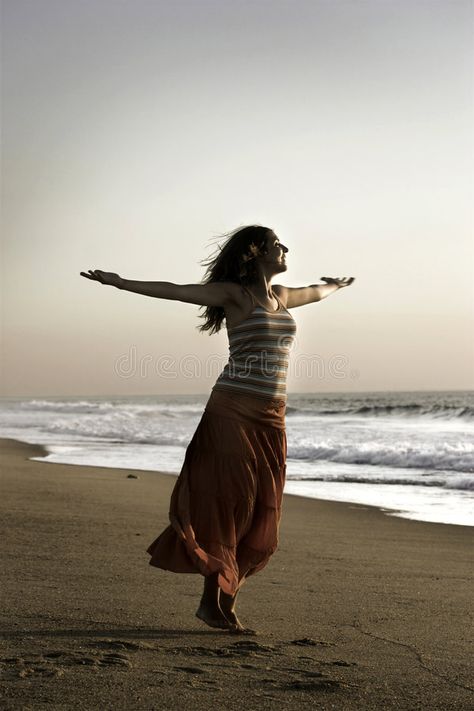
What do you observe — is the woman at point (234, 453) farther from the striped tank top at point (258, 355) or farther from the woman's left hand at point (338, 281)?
the woman's left hand at point (338, 281)

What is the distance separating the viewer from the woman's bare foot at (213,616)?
4.14 m

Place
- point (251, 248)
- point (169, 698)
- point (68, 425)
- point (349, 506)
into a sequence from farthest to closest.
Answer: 1. point (68, 425)
2. point (349, 506)
3. point (251, 248)
4. point (169, 698)

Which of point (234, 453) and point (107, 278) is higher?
point (107, 278)

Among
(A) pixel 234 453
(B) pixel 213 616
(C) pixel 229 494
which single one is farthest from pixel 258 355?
(B) pixel 213 616

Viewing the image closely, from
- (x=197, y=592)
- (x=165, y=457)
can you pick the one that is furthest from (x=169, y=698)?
(x=165, y=457)

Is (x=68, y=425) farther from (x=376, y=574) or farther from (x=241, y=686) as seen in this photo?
(x=241, y=686)

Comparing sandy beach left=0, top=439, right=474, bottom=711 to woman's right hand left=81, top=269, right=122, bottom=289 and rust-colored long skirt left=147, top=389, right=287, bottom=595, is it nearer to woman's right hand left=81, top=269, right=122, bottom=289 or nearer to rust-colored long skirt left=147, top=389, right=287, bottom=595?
rust-colored long skirt left=147, top=389, right=287, bottom=595

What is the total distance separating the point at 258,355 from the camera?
4.33 meters

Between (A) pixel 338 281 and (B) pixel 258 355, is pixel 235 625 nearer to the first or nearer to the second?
(B) pixel 258 355

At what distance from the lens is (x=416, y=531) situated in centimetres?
761

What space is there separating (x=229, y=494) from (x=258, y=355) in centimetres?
70

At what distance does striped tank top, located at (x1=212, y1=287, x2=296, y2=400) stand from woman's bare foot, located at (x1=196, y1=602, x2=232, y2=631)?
1055 mm

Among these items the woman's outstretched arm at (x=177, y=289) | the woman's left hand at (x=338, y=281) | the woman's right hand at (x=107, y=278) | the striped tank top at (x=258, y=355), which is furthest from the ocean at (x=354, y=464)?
the woman's right hand at (x=107, y=278)

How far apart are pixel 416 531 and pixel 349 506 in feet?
6.45
